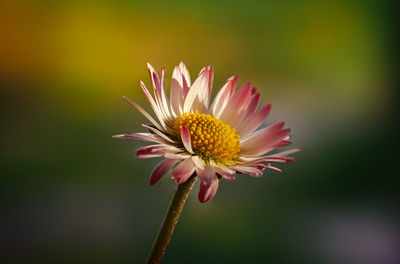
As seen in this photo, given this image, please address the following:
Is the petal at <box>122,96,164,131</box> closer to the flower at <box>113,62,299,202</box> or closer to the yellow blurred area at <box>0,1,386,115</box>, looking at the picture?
the flower at <box>113,62,299,202</box>

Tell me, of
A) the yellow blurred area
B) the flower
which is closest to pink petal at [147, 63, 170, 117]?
the flower

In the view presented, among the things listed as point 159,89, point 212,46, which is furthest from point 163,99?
point 212,46

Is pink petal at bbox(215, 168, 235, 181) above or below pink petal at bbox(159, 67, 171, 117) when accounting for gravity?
below

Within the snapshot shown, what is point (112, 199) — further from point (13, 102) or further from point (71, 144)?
point (13, 102)

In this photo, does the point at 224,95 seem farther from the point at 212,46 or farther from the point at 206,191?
the point at 212,46

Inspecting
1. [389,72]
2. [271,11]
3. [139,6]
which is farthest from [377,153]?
[139,6]

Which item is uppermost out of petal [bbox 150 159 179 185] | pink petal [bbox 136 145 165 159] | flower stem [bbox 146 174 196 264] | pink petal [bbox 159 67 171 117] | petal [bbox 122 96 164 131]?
pink petal [bbox 159 67 171 117]
